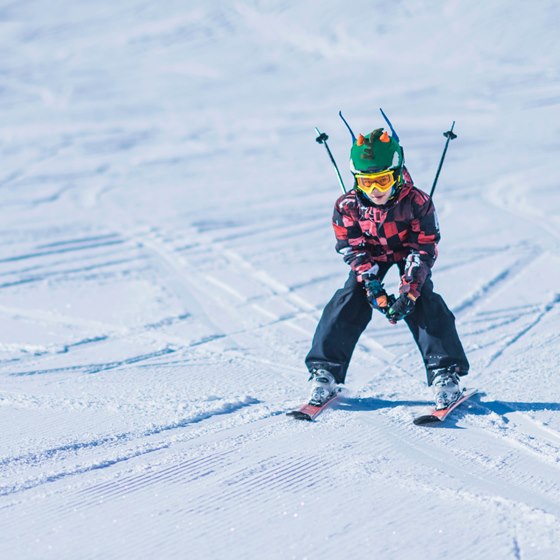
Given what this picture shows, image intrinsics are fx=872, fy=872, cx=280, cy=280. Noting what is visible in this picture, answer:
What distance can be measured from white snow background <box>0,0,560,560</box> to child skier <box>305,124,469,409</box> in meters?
0.22

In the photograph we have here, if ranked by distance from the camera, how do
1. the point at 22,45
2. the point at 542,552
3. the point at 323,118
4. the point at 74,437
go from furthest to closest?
1. the point at 22,45
2. the point at 323,118
3. the point at 74,437
4. the point at 542,552

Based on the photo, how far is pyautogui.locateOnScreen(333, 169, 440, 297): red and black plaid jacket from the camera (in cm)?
398

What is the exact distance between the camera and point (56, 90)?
1441cm

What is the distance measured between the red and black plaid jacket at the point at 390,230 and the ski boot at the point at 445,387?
1.35ft

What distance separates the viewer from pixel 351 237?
13.5 feet

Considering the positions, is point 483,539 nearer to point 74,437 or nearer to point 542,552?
point 542,552

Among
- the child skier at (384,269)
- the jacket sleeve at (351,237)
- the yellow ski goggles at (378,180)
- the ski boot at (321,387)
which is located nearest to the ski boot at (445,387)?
the child skier at (384,269)

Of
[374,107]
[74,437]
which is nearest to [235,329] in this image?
[74,437]

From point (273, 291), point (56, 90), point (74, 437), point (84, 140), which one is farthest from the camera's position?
point (56, 90)

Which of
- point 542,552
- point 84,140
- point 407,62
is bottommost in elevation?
point 542,552

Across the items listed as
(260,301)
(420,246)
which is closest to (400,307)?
(420,246)

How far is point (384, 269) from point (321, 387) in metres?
0.64

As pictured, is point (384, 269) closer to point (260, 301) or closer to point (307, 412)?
point (307, 412)

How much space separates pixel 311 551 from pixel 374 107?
10752mm
